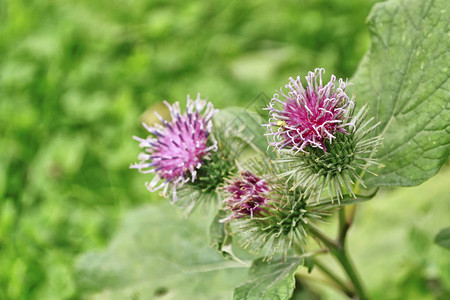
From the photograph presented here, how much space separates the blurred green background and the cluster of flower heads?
162cm

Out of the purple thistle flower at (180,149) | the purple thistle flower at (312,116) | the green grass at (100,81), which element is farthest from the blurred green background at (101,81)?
the purple thistle flower at (312,116)

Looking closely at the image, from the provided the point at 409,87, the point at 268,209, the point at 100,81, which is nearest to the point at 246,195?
the point at 268,209

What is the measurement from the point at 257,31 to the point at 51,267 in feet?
8.49

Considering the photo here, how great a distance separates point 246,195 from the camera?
1507 millimetres

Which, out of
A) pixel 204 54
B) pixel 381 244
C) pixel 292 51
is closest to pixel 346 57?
pixel 292 51

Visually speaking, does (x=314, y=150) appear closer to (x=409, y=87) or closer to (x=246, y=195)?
(x=246, y=195)

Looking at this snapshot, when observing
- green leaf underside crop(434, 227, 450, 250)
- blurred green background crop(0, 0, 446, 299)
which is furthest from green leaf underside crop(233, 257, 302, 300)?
blurred green background crop(0, 0, 446, 299)

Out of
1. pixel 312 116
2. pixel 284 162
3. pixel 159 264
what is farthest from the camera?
pixel 159 264

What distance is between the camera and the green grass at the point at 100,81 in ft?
10.8

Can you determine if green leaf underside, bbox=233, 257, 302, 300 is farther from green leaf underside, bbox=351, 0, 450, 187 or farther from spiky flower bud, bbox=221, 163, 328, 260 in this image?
green leaf underside, bbox=351, 0, 450, 187

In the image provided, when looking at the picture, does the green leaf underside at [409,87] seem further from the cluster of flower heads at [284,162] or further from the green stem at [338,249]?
the green stem at [338,249]

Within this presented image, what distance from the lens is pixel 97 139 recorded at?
3861 millimetres

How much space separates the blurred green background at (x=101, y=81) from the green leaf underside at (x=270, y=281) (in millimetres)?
1660

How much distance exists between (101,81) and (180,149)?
2.63 m
